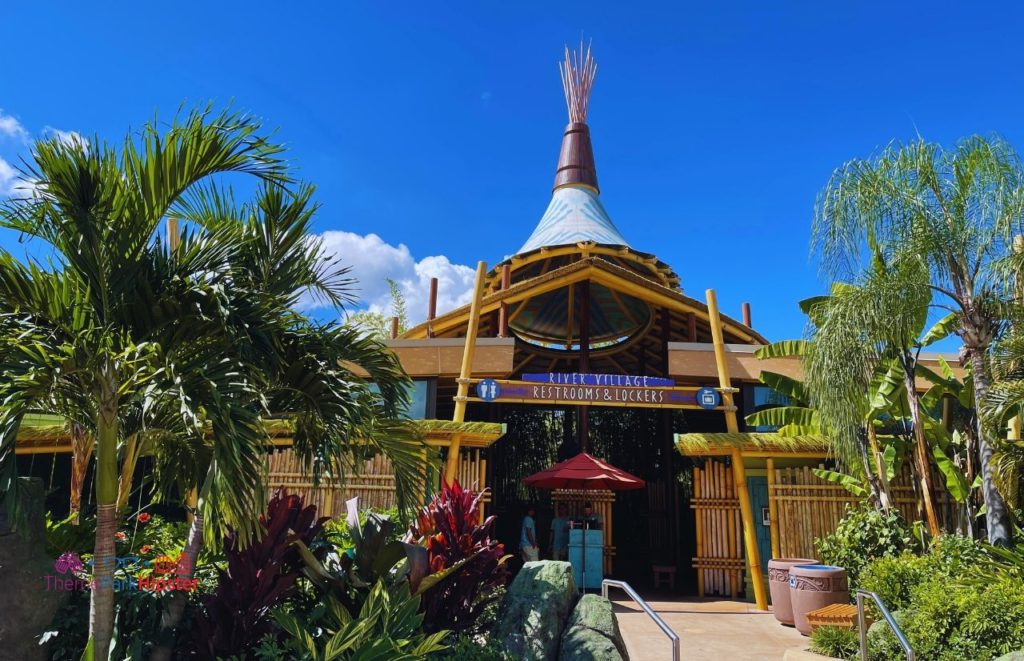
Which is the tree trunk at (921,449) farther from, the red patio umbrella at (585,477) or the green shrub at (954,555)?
the red patio umbrella at (585,477)

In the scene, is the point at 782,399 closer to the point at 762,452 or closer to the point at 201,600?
the point at 762,452

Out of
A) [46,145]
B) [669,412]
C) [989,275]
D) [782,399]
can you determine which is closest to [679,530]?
[669,412]


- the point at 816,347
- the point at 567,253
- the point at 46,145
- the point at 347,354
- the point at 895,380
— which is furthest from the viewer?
the point at 567,253

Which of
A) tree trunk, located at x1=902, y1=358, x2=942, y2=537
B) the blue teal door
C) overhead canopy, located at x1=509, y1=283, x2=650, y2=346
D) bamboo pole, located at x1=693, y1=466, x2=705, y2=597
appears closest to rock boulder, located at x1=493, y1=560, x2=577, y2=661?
bamboo pole, located at x1=693, y1=466, x2=705, y2=597

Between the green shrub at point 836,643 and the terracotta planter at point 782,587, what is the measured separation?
159 cm

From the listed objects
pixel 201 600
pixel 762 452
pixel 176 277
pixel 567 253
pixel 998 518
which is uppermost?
pixel 567 253

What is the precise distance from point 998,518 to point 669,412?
333 inches

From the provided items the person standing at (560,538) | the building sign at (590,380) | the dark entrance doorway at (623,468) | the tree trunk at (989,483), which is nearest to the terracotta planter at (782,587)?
the tree trunk at (989,483)

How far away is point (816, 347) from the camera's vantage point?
896 cm

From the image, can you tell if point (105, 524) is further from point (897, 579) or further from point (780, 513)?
point (780, 513)

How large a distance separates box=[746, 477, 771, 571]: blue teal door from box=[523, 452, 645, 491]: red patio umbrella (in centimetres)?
194

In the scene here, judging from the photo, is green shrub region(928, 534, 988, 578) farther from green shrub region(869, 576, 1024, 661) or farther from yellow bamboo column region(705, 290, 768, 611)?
yellow bamboo column region(705, 290, 768, 611)

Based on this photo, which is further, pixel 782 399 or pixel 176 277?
pixel 782 399

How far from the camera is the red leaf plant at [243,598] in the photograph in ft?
16.5
